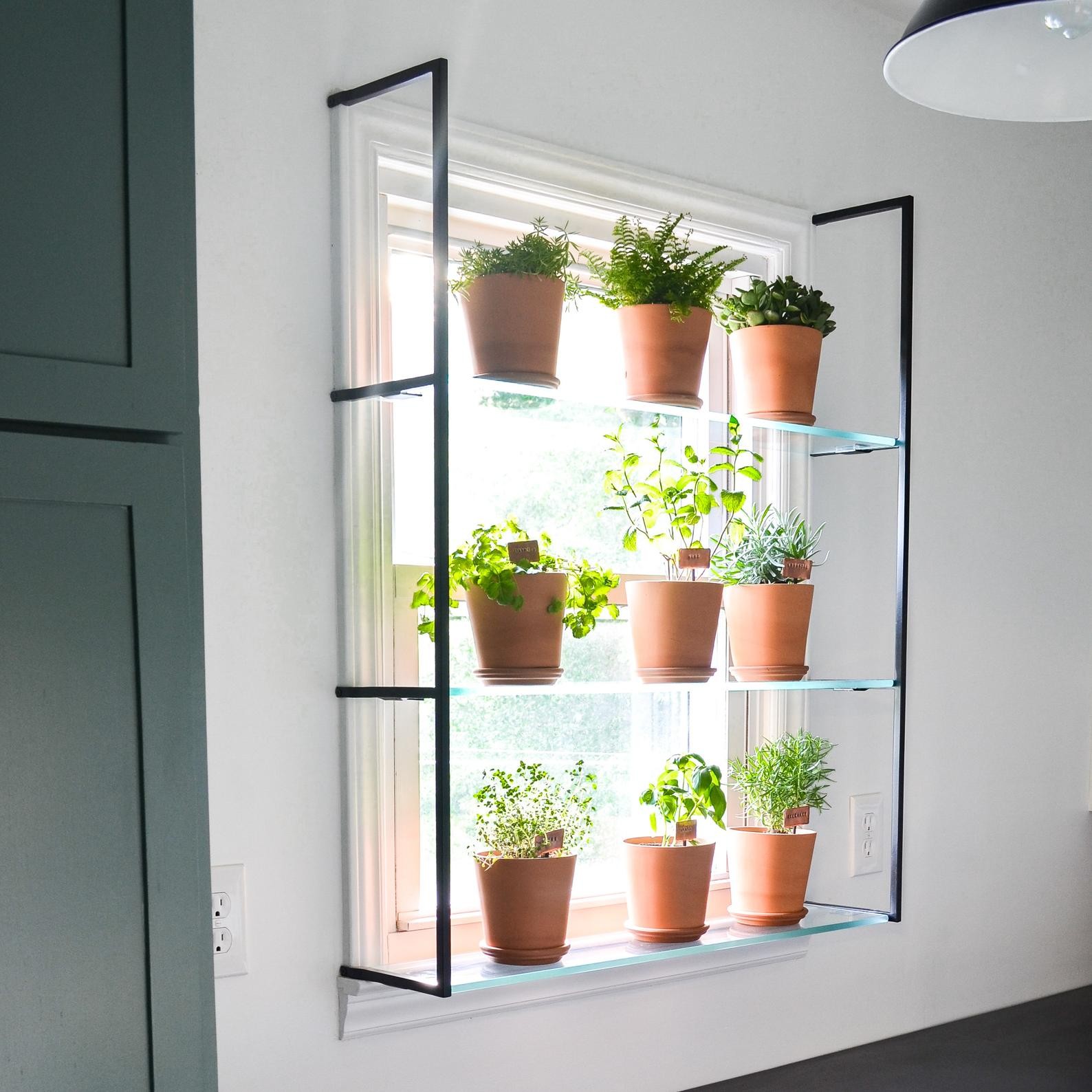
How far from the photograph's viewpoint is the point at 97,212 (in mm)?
999

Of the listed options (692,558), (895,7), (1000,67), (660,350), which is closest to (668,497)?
(692,558)

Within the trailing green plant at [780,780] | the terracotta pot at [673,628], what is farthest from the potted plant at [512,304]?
the trailing green plant at [780,780]

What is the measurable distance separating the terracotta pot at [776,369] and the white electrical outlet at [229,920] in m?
1.00

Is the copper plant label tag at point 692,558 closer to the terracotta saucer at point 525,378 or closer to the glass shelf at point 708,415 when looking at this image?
the glass shelf at point 708,415

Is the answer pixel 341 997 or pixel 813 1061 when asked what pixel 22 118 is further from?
pixel 813 1061

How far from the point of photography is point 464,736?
1852 millimetres

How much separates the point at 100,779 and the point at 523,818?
0.75m

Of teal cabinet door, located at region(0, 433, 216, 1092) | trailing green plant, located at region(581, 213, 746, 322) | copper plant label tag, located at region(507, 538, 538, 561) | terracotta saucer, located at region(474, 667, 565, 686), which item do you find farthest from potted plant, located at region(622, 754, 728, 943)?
teal cabinet door, located at region(0, 433, 216, 1092)

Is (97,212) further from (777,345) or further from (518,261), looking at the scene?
(777,345)

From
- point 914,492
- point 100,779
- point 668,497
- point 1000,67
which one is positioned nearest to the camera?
point 100,779

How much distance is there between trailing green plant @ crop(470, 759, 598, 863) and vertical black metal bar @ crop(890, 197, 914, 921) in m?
0.55

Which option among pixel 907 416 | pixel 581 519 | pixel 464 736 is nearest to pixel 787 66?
pixel 907 416

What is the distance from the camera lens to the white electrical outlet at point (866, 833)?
217 cm

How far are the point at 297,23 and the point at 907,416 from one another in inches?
42.6
